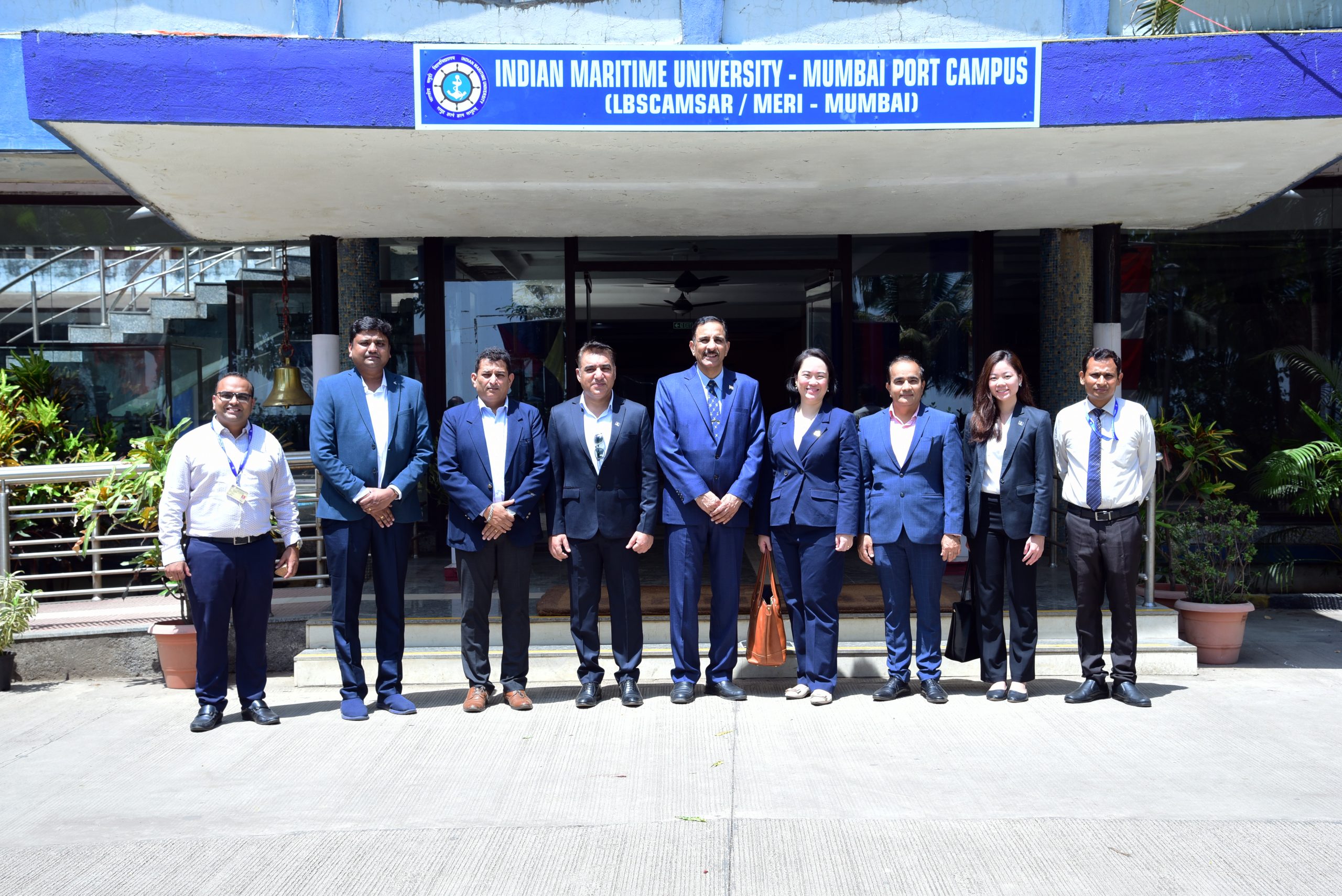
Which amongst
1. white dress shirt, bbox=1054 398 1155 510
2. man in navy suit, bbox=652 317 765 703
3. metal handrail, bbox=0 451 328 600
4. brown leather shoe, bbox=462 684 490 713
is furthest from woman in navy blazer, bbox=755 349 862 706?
metal handrail, bbox=0 451 328 600

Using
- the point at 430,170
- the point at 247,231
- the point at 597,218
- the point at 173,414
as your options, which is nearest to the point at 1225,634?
the point at 597,218

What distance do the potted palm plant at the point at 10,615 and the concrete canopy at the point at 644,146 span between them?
95.4 inches

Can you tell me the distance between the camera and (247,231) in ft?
25.6

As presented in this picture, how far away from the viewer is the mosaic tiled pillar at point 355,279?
8656 millimetres

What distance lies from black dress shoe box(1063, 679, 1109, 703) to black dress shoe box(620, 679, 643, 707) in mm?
2195

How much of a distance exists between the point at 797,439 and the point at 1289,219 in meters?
5.88

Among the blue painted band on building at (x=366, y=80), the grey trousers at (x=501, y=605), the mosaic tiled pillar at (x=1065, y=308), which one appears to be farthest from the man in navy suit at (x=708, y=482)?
the mosaic tiled pillar at (x=1065, y=308)

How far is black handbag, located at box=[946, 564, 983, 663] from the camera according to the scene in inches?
225

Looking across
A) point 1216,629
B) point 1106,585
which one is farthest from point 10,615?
point 1216,629

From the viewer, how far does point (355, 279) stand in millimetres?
8719

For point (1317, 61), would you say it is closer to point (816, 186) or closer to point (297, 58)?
point (816, 186)

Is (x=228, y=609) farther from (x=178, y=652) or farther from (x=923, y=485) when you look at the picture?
(x=923, y=485)

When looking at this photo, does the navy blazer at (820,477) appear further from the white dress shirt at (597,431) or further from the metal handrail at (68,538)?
the metal handrail at (68,538)

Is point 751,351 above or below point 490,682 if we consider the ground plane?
above
